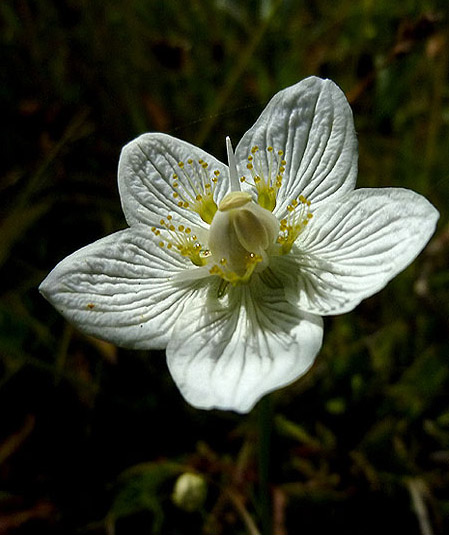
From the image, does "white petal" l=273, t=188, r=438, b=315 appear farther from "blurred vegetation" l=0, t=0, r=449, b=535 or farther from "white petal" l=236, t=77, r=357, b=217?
"blurred vegetation" l=0, t=0, r=449, b=535

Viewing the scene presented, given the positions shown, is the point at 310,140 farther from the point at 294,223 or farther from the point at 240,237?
the point at 240,237

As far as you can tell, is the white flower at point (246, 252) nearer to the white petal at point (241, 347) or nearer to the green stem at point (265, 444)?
the white petal at point (241, 347)

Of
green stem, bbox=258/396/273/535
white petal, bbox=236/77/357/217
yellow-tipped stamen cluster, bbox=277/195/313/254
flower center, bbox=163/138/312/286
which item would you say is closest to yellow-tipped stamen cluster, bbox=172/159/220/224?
flower center, bbox=163/138/312/286

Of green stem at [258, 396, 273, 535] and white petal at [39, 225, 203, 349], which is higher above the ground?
white petal at [39, 225, 203, 349]

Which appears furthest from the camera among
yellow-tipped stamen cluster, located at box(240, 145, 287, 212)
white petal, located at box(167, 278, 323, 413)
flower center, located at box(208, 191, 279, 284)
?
yellow-tipped stamen cluster, located at box(240, 145, 287, 212)

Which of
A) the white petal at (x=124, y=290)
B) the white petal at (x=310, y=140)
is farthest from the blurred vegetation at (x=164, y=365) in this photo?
the white petal at (x=124, y=290)

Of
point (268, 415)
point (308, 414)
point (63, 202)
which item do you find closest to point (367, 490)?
point (308, 414)

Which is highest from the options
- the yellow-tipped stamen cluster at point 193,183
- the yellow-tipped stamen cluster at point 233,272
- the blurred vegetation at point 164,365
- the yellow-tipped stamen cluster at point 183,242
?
the yellow-tipped stamen cluster at point 193,183

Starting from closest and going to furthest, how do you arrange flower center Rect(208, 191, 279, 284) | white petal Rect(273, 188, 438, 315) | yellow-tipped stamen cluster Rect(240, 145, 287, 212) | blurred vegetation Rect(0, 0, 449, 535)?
1. white petal Rect(273, 188, 438, 315)
2. flower center Rect(208, 191, 279, 284)
3. yellow-tipped stamen cluster Rect(240, 145, 287, 212)
4. blurred vegetation Rect(0, 0, 449, 535)

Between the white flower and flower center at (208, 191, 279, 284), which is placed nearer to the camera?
the white flower
